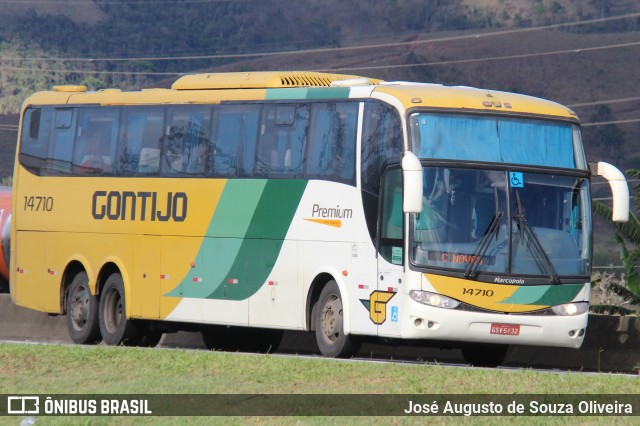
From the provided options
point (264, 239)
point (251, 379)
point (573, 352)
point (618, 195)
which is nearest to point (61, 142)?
point (264, 239)

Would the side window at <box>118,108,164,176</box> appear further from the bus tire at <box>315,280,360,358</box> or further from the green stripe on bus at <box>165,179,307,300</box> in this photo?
the bus tire at <box>315,280,360,358</box>

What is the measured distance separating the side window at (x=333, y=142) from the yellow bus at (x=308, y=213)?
3 cm

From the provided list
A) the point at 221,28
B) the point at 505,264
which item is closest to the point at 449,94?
the point at 505,264

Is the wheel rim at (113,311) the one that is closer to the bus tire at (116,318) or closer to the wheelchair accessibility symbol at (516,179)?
the bus tire at (116,318)

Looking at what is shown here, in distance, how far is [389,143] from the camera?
1728 cm

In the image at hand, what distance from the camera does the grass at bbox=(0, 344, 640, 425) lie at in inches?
484

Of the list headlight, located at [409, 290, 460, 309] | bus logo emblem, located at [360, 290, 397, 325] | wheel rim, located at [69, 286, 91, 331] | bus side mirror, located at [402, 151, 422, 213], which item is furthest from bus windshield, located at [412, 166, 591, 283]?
wheel rim, located at [69, 286, 91, 331]

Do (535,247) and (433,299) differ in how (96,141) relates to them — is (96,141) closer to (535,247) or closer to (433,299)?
(433,299)

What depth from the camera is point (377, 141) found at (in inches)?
691

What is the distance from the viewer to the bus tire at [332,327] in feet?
57.9

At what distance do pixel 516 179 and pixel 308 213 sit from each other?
2.94 metres

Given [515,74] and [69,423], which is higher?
[515,74]

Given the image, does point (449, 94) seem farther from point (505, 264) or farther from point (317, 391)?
point (317, 391)

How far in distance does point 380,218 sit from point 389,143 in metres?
0.92
